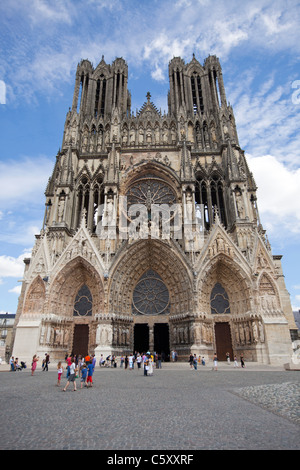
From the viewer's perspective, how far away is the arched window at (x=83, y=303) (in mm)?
21797

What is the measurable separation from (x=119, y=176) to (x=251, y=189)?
1220cm

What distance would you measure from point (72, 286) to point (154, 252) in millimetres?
6738

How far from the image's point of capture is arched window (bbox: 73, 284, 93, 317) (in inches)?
858

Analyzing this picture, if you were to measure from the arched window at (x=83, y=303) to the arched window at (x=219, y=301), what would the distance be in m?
9.09

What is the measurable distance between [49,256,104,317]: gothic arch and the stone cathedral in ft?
0.26

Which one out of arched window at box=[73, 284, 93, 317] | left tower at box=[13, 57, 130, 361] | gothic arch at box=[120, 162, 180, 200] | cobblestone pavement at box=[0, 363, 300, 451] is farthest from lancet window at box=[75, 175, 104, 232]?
cobblestone pavement at box=[0, 363, 300, 451]

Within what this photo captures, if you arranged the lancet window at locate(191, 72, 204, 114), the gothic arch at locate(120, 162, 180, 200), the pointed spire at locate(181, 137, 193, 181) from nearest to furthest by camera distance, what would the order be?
the pointed spire at locate(181, 137, 193, 181) < the gothic arch at locate(120, 162, 180, 200) < the lancet window at locate(191, 72, 204, 114)

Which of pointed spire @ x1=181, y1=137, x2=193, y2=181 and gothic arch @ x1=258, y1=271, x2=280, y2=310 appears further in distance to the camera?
pointed spire @ x1=181, y1=137, x2=193, y2=181

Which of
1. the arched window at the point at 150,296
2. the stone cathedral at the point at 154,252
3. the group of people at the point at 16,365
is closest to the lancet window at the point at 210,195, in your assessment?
the stone cathedral at the point at 154,252

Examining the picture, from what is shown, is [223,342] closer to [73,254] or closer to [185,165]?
[73,254]

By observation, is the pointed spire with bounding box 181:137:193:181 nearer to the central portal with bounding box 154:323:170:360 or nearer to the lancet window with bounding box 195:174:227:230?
the lancet window with bounding box 195:174:227:230

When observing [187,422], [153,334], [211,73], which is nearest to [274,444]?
[187,422]

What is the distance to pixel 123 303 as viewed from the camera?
851 inches
